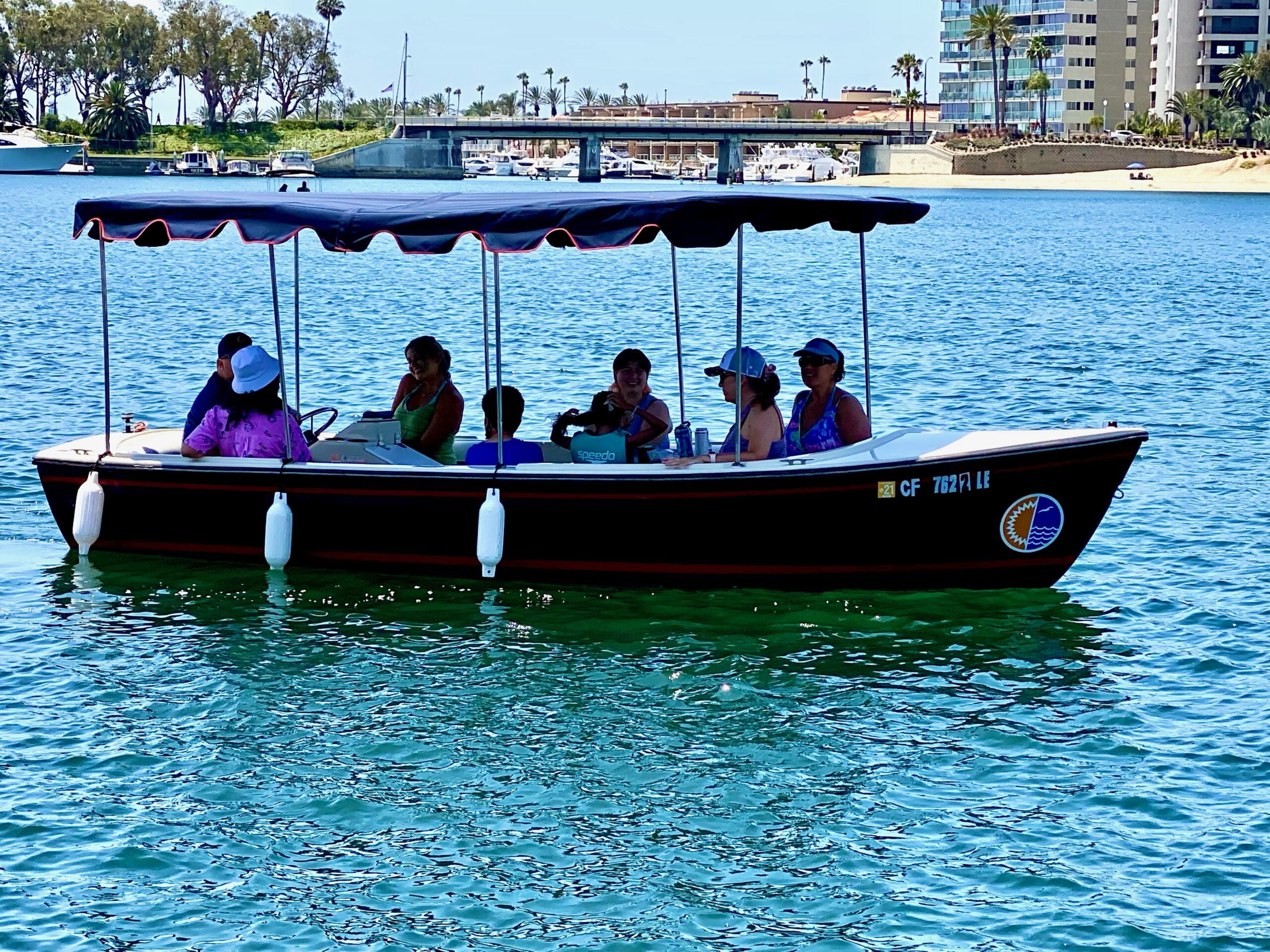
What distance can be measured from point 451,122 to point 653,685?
149 m

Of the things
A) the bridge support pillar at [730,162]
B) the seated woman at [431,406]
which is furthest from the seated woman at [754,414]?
the bridge support pillar at [730,162]

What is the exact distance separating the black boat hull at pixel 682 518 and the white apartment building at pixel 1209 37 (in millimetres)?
140690

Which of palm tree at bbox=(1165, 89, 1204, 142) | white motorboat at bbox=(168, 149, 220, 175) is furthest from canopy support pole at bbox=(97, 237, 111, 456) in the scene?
palm tree at bbox=(1165, 89, 1204, 142)

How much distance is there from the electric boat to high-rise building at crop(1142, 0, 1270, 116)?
14018 centimetres

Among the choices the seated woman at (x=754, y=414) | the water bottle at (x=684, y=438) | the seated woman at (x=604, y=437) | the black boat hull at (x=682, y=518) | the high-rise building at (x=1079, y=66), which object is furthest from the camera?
the high-rise building at (x=1079, y=66)

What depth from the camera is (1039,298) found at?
1729 inches

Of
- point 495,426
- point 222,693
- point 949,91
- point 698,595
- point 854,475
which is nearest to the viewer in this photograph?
point 222,693

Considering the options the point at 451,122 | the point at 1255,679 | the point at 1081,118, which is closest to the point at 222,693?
the point at 1255,679

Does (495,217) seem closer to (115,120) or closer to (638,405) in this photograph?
(638,405)

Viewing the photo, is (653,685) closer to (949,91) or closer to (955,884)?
(955,884)

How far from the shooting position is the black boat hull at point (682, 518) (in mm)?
11391

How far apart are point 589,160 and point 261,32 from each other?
4022cm

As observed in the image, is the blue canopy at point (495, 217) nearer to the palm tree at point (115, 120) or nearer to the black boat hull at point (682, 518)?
the black boat hull at point (682, 518)

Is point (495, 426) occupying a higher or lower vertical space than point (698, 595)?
higher
